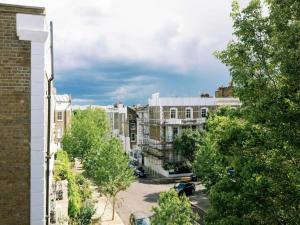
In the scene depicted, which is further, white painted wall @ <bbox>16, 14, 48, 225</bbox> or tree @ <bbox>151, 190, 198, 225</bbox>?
tree @ <bbox>151, 190, 198, 225</bbox>

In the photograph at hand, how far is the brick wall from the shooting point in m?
8.62

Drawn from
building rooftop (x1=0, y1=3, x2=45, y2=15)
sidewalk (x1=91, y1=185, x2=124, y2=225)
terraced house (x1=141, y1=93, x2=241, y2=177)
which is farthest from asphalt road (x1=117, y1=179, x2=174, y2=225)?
building rooftop (x1=0, y1=3, x2=45, y2=15)

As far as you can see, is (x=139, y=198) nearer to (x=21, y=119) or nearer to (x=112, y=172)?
(x=112, y=172)

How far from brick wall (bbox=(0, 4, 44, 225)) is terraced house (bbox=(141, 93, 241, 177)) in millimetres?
42732

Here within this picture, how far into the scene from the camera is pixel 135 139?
6825 centimetres

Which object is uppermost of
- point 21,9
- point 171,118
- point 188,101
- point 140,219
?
point 188,101

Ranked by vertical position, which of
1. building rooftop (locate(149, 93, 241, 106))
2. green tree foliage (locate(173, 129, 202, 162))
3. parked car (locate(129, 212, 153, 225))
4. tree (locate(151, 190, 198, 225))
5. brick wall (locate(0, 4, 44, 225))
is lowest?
parked car (locate(129, 212, 153, 225))

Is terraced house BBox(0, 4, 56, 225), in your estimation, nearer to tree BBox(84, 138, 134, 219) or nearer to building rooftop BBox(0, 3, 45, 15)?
building rooftop BBox(0, 3, 45, 15)

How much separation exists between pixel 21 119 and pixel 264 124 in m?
6.96

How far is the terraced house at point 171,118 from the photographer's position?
5238cm

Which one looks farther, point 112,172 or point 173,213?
point 112,172

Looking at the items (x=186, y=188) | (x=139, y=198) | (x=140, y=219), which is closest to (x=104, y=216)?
(x=140, y=219)

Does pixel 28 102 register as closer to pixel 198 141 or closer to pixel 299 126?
pixel 299 126

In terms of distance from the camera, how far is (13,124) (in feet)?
28.5
